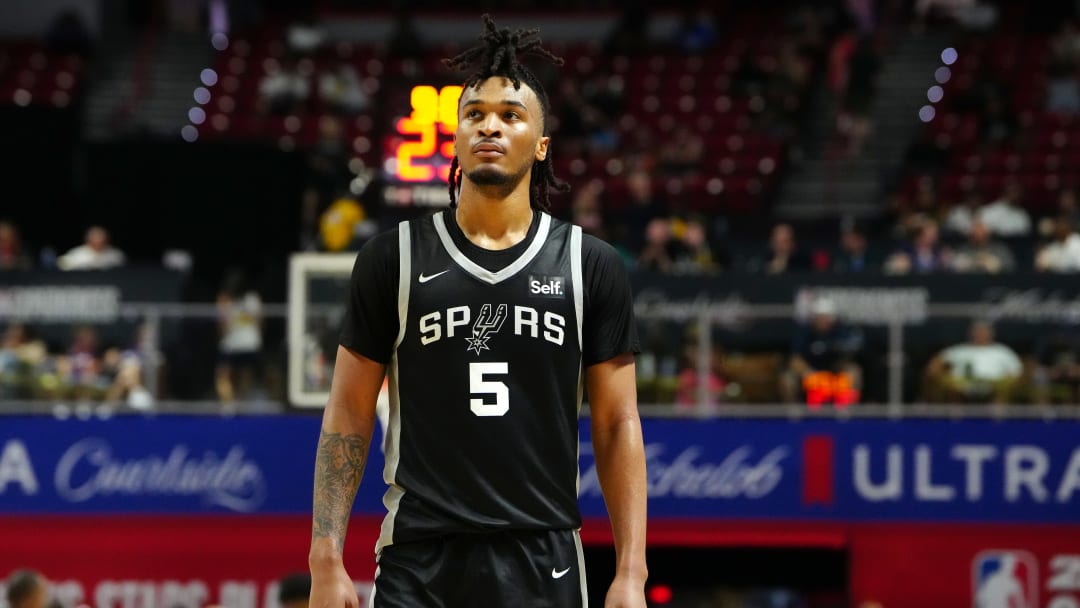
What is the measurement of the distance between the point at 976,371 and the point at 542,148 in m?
9.18

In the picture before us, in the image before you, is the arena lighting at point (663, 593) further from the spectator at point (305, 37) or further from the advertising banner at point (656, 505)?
the spectator at point (305, 37)

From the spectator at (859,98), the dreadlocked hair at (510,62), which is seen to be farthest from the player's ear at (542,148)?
the spectator at (859,98)

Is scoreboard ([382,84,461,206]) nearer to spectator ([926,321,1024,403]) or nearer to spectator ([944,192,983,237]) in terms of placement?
spectator ([926,321,1024,403])

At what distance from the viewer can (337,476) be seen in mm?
4137

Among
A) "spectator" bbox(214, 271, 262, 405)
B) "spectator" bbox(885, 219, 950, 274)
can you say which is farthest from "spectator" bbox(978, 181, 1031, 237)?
"spectator" bbox(214, 271, 262, 405)

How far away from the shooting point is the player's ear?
425 cm

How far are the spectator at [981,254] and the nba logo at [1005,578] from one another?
8.00ft

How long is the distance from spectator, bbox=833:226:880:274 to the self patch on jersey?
1102cm

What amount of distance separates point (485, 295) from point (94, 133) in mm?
21097

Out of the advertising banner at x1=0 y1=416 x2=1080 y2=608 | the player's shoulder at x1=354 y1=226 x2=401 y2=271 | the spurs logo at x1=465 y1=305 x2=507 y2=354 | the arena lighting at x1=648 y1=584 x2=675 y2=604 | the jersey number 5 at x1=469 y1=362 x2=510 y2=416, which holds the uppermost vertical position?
the player's shoulder at x1=354 y1=226 x2=401 y2=271

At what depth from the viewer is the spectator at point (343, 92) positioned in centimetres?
2252

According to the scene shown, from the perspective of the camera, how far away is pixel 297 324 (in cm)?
1208

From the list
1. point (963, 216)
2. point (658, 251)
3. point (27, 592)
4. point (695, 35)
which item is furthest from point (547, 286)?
point (695, 35)

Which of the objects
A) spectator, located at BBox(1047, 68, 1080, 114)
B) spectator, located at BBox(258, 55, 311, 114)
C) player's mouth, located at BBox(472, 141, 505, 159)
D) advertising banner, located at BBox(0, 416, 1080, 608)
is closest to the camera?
player's mouth, located at BBox(472, 141, 505, 159)
